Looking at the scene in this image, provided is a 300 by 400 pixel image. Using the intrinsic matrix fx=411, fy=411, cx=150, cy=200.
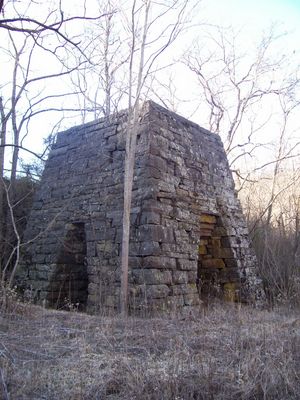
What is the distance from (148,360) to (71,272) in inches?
175

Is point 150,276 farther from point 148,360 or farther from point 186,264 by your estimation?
point 148,360

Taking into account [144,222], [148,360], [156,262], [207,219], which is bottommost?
[148,360]

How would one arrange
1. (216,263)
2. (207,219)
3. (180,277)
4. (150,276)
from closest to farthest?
(150,276) < (180,277) < (207,219) < (216,263)

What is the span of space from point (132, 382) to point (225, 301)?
16.2 ft

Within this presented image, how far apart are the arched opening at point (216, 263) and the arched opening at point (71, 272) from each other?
7.16 feet

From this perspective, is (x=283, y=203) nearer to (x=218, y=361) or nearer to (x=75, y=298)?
(x=75, y=298)

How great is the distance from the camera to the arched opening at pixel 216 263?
761 centimetres

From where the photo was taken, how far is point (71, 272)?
7.38m

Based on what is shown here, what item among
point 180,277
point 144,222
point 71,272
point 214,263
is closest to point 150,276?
point 180,277

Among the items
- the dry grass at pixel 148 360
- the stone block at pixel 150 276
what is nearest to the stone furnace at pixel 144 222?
the stone block at pixel 150 276

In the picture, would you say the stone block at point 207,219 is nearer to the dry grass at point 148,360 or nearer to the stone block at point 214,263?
the stone block at point 214,263

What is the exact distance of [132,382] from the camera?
263 centimetres

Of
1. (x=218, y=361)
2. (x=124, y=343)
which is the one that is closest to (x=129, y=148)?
(x=124, y=343)

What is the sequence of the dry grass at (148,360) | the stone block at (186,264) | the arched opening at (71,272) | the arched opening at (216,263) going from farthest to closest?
Answer: the arched opening at (216,263) < the arched opening at (71,272) < the stone block at (186,264) < the dry grass at (148,360)
